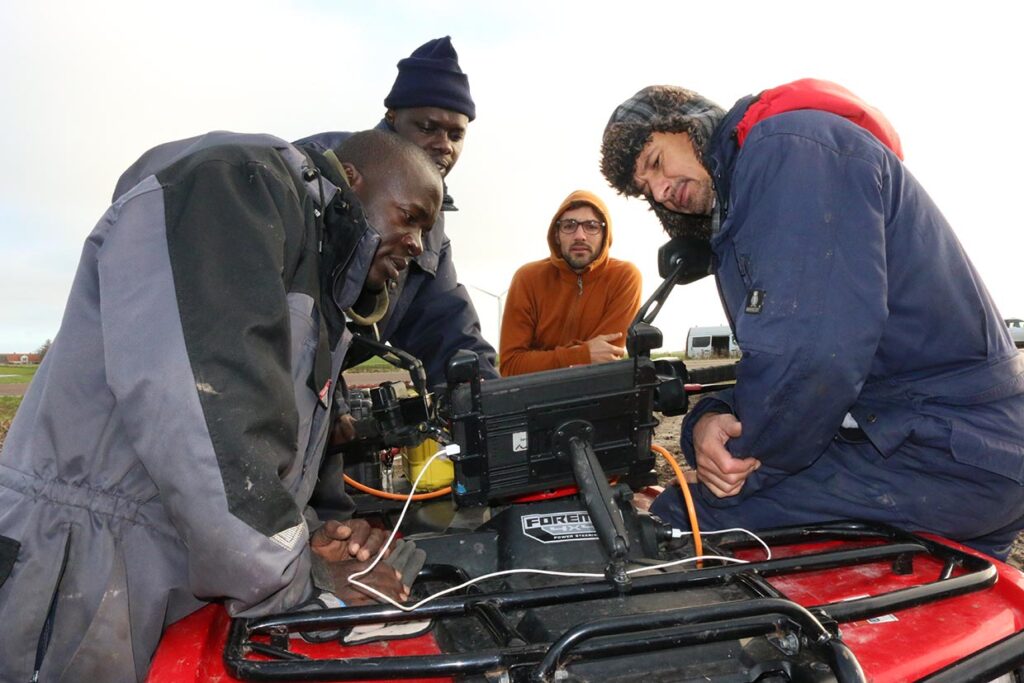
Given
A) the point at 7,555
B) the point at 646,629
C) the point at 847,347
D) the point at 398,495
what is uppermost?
the point at 847,347

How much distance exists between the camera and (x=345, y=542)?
2.03 m

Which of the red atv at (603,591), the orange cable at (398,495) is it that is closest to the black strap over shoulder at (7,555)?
the red atv at (603,591)

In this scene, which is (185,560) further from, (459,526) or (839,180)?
(839,180)

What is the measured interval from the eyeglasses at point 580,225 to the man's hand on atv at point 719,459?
2868mm

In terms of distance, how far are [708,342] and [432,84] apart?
15.2 meters

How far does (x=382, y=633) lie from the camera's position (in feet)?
5.52

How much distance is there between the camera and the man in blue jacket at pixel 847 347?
2.00 m

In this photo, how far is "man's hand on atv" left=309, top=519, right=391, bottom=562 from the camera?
6.53 ft

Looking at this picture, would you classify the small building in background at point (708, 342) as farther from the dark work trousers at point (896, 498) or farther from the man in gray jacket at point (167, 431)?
the man in gray jacket at point (167, 431)

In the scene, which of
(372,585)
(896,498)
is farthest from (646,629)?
(896,498)

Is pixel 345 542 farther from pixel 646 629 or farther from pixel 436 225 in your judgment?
pixel 436 225

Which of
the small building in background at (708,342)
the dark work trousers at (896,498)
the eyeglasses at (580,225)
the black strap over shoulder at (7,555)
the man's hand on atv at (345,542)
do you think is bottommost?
the small building in background at (708,342)

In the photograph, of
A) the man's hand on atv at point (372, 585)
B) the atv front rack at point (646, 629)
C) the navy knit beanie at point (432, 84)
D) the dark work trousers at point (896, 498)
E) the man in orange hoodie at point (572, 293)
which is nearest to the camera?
the atv front rack at point (646, 629)

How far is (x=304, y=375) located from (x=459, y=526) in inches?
37.3
